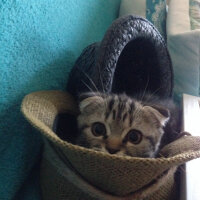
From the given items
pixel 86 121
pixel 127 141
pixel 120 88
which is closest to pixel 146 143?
pixel 127 141

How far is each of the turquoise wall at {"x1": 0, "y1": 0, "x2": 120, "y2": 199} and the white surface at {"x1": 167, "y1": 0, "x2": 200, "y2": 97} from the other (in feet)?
2.00

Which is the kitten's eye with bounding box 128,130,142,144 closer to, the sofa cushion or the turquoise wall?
the turquoise wall

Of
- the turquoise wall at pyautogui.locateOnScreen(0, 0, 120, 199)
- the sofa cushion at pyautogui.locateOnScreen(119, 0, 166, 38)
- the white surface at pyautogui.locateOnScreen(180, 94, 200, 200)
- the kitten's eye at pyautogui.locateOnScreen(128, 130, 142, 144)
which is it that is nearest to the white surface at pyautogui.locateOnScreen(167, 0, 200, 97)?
the sofa cushion at pyautogui.locateOnScreen(119, 0, 166, 38)

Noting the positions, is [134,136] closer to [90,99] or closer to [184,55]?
[90,99]

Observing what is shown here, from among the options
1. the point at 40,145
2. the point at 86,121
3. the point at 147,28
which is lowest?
the point at 40,145

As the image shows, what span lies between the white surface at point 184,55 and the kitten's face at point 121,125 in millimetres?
648

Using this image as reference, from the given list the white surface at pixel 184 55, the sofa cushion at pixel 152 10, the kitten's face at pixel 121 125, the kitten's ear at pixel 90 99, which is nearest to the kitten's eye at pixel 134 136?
the kitten's face at pixel 121 125

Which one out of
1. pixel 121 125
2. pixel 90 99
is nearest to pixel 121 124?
pixel 121 125

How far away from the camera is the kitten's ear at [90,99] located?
721 millimetres

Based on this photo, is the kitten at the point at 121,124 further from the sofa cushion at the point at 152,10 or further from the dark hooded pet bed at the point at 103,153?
the sofa cushion at the point at 152,10

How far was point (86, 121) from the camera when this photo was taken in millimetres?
750

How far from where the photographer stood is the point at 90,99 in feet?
2.36

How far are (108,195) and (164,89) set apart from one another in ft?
2.10

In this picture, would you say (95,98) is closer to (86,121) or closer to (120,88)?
(86,121)
